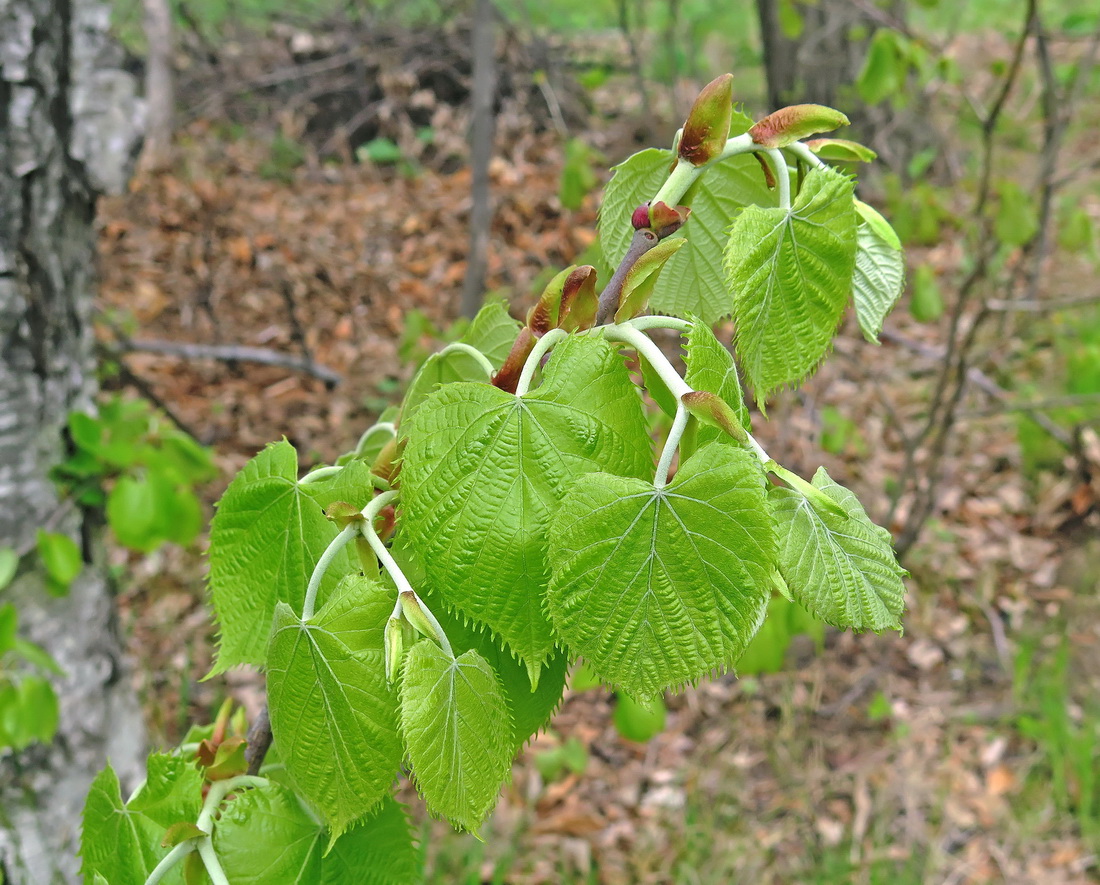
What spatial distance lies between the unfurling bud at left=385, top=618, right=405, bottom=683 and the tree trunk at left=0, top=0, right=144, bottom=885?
57.5 inches

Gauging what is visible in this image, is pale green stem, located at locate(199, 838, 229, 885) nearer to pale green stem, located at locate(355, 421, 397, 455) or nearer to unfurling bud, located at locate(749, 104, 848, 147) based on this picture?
pale green stem, located at locate(355, 421, 397, 455)

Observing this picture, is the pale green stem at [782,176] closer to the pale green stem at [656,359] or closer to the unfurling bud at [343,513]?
the pale green stem at [656,359]

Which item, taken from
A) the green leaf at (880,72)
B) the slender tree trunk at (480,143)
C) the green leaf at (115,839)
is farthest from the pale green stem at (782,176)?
the slender tree trunk at (480,143)

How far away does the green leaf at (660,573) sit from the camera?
0.42 meters

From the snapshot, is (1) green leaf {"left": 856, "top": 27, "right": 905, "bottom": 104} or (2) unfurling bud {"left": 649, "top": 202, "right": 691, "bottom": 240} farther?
(1) green leaf {"left": 856, "top": 27, "right": 905, "bottom": 104}

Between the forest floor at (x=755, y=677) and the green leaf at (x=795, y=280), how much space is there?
1.54m

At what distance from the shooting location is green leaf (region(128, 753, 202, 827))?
0.57 meters

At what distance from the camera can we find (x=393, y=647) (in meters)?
0.44

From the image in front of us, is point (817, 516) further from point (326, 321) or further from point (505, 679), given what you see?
point (326, 321)

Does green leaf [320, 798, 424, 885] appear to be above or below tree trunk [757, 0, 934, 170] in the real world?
below

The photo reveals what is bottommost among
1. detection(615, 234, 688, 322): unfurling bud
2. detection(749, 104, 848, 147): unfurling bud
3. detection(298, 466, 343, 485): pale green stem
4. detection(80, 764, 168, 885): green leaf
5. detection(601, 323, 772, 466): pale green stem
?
detection(80, 764, 168, 885): green leaf

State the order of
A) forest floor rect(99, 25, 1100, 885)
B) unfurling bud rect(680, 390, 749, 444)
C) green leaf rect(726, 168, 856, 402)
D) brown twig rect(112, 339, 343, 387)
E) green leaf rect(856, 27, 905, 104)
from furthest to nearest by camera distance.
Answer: brown twig rect(112, 339, 343, 387), green leaf rect(856, 27, 905, 104), forest floor rect(99, 25, 1100, 885), green leaf rect(726, 168, 856, 402), unfurling bud rect(680, 390, 749, 444)

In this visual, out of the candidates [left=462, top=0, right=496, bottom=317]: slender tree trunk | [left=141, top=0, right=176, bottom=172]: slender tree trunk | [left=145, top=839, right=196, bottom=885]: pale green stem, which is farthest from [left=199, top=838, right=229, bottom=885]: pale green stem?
[left=141, top=0, right=176, bottom=172]: slender tree trunk

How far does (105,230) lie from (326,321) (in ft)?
4.54
